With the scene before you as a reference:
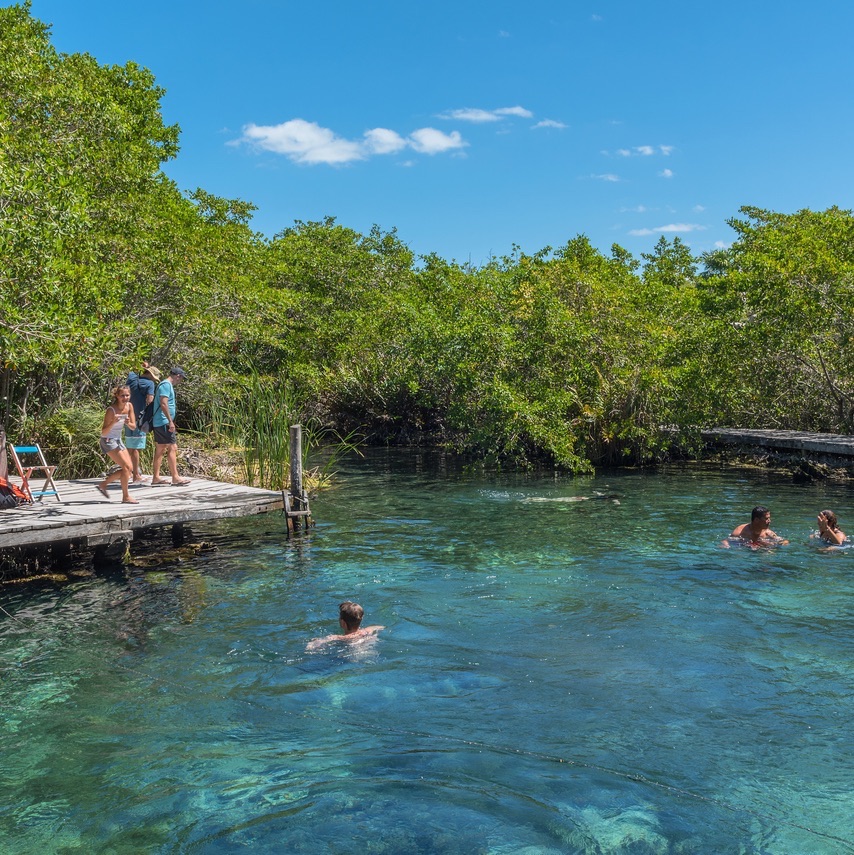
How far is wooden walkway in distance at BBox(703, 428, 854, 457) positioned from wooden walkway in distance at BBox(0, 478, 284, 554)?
12.3 metres

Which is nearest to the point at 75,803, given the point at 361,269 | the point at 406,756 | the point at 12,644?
the point at 406,756

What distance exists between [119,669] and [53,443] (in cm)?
950

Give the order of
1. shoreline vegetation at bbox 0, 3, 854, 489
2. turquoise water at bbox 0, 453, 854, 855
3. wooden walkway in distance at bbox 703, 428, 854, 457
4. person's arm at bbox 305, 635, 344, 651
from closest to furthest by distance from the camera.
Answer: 1. turquoise water at bbox 0, 453, 854, 855
2. person's arm at bbox 305, 635, 344, 651
3. shoreline vegetation at bbox 0, 3, 854, 489
4. wooden walkway in distance at bbox 703, 428, 854, 457

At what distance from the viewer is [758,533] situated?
13.8m

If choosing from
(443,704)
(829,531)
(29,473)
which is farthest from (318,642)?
(829,531)

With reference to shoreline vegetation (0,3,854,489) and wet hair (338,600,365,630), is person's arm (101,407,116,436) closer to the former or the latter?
shoreline vegetation (0,3,854,489)

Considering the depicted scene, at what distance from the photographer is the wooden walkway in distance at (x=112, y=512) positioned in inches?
458

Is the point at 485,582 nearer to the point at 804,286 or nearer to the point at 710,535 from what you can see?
the point at 710,535

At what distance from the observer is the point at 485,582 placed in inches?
492

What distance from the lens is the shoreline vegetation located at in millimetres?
17047

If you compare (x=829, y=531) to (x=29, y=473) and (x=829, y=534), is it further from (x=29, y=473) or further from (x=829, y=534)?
(x=29, y=473)

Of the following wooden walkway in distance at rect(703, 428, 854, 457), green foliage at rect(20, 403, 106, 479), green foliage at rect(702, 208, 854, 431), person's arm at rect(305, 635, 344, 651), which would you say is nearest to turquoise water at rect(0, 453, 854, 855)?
person's arm at rect(305, 635, 344, 651)

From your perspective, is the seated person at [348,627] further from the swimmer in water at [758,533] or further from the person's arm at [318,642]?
the swimmer in water at [758,533]

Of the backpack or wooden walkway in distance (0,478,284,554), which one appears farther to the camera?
the backpack
